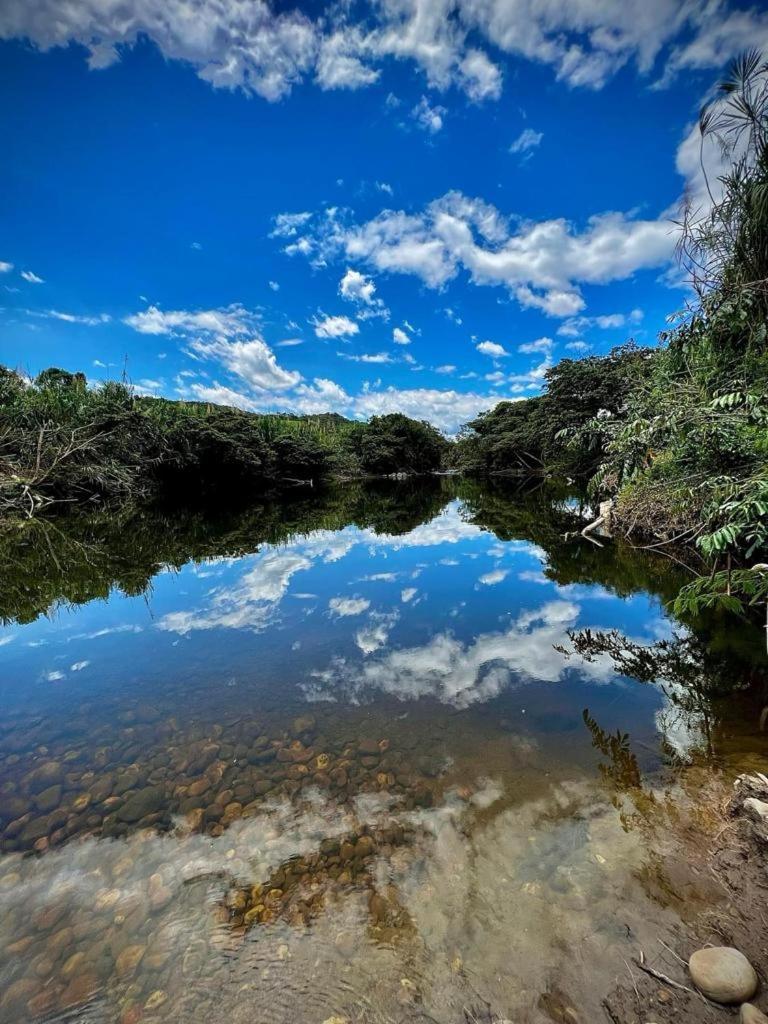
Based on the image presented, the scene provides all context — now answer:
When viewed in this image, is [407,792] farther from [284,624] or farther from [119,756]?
[284,624]

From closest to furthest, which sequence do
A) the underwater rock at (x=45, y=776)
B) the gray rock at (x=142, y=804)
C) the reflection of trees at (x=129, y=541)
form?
the gray rock at (x=142, y=804) < the underwater rock at (x=45, y=776) < the reflection of trees at (x=129, y=541)

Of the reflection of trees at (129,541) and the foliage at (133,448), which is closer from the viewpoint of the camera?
the reflection of trees at (129,541)

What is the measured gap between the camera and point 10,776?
400 centimetres

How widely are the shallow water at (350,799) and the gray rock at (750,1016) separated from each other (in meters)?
0.49

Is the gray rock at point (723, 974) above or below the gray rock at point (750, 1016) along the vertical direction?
below

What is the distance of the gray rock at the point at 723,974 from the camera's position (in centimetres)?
192

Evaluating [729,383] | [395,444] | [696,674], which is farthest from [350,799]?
[395,444]

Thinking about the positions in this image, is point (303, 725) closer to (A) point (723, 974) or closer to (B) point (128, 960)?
(B) point (128, 960)

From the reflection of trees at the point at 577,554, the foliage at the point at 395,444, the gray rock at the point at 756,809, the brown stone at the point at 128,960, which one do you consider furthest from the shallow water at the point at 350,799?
the foliage at the point at 395,444

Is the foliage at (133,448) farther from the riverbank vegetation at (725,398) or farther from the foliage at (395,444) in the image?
the riverbank vegetation at (725,398)

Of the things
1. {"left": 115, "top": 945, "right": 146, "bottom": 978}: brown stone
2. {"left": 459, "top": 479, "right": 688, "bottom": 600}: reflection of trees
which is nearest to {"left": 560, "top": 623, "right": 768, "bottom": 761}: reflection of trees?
{"left": 459, "top": 479, "right": 688, "bottom": 600}: reflection of trees

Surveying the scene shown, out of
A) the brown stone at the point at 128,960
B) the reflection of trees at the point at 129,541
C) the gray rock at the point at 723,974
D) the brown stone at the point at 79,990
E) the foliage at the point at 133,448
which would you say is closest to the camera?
the gray rock at the point at 723,974

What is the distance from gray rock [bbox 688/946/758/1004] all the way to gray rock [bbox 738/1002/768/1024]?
8 centimetres

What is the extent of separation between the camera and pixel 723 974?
6.48 ft
